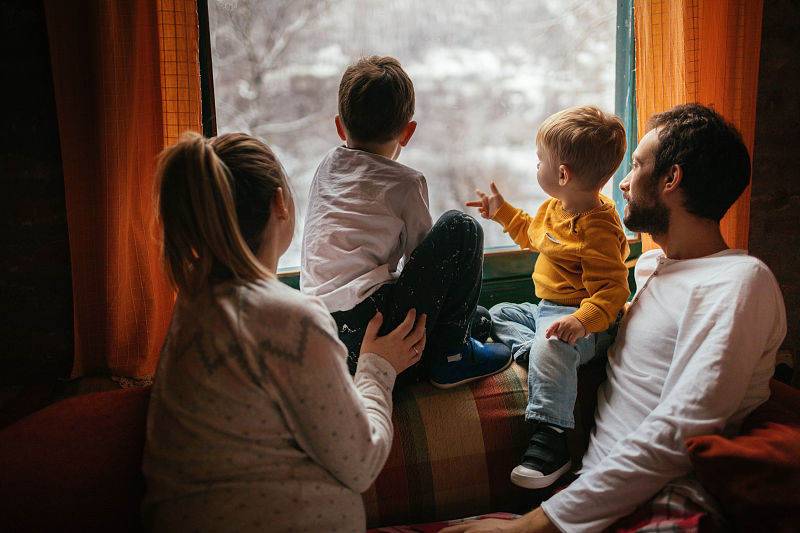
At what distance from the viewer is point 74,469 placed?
1122mm

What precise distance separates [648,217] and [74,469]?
1470 millimetres

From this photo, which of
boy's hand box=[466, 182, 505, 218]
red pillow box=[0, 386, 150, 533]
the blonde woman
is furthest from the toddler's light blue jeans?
red pillow box=[0, 386, 150, 533]

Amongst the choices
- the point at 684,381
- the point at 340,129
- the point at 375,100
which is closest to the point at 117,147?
the point at 340,129

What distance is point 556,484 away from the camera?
157cm

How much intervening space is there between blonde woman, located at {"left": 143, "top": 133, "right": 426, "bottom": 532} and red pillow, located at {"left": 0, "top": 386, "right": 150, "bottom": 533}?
0.15 m

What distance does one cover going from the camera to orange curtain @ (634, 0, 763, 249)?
1.97 metres

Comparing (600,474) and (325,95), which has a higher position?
(325,95)

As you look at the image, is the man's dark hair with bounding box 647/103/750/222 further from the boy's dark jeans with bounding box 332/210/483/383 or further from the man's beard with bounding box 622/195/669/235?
the boy's dark jeans with bounding box 332/210/483/383

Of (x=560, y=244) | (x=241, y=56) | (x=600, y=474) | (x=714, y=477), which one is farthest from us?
(x=241, y=56)

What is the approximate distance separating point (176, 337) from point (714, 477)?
3.59ft

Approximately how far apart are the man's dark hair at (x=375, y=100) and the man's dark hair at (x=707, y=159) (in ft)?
2.30

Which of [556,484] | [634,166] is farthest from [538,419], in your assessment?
[634,166]

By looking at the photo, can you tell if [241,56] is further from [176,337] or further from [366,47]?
[176,337]

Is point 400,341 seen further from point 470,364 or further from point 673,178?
point 673,178
